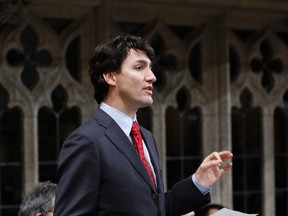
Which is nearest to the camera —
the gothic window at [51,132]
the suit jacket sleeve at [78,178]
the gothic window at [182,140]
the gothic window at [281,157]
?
the suit jacket sleeve at [78,178]

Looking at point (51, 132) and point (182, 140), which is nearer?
point (51, 132)

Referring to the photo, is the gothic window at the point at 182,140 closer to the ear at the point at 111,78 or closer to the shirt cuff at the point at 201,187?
the shirt cuff at the point at 201,187

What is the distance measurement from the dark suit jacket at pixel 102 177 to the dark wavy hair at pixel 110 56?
138 millimetres

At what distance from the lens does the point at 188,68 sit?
19.1ft

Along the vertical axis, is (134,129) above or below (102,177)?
above

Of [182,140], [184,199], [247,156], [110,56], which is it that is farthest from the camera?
[247,156]

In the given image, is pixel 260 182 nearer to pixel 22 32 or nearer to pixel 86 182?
pixel 22 32

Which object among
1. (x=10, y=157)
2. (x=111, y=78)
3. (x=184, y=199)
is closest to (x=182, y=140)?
(x=10, y=157)

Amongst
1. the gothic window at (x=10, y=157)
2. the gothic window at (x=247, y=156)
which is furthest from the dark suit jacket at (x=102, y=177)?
the gothic window at (x=247, y=156)

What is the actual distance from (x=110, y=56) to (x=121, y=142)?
27 centimetres

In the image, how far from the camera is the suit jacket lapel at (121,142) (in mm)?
2152

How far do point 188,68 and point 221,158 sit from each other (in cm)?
364

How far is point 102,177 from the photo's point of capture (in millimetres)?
2096

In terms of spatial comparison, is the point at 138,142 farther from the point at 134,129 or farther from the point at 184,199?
the point at 184,199
